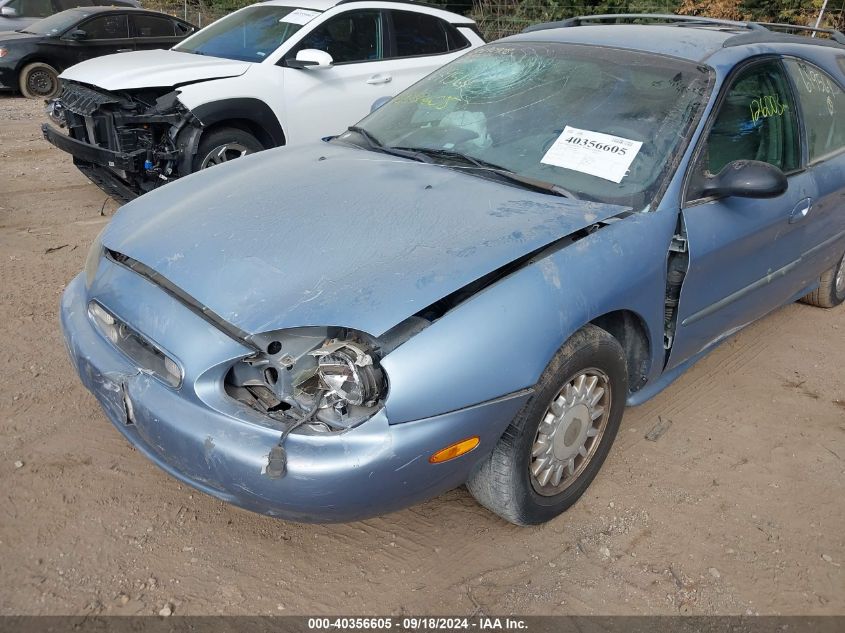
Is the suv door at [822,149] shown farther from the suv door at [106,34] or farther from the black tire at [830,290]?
the suv door at [106,34]

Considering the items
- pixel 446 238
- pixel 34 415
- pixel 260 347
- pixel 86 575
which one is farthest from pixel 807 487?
pixel 34 415

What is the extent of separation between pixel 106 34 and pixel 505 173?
958cm

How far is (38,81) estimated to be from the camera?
1074 cm

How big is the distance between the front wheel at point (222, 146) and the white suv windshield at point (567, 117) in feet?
7.38

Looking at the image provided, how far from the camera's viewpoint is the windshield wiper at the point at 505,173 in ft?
9.22

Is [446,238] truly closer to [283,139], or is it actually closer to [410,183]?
[410,183]

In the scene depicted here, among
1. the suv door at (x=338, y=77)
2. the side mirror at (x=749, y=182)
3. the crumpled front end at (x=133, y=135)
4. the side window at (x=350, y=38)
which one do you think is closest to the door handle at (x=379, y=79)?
the suv door at (x=338, y=77)

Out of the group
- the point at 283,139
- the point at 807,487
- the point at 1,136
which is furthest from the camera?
the point at 1,136

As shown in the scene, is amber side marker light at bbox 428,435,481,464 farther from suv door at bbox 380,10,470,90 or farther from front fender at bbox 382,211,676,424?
suv door at bbox 380,10,470,90

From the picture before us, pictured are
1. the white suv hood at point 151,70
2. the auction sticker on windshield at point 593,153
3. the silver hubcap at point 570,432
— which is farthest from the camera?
the white suv hood at point 151,70

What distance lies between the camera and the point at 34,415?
3158 millimetres

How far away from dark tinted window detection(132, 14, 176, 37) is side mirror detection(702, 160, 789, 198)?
9873mm

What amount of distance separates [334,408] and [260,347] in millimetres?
293

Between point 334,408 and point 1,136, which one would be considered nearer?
point 334,408
